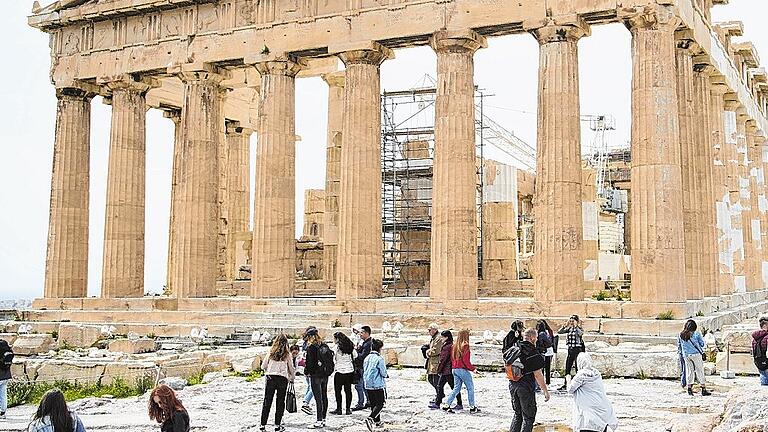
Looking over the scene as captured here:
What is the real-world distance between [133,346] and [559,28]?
15.5m

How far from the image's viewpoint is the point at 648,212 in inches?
978

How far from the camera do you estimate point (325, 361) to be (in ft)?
47.9

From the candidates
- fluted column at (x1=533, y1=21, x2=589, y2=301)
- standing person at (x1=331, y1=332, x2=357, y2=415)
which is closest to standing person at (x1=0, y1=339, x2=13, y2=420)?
standing person at (x1=331, y1=332, x2=357, y2=415)

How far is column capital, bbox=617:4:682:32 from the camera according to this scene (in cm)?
2484

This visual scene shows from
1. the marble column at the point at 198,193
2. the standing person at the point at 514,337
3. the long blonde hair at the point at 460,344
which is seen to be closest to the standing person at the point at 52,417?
the standing person at the point at 514,337

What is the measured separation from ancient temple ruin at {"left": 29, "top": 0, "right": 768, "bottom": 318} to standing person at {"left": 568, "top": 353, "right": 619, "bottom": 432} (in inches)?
572

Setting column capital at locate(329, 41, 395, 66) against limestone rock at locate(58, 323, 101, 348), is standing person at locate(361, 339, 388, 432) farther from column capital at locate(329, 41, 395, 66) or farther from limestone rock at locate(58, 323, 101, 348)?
column capital at locate(329, 41, 395, 66)

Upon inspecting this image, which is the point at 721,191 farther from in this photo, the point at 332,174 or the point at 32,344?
the point at 32,344

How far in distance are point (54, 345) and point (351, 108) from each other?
1211 cm

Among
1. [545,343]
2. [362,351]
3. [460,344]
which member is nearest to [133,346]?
[362,351]

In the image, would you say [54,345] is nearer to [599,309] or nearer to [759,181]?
[599,309]

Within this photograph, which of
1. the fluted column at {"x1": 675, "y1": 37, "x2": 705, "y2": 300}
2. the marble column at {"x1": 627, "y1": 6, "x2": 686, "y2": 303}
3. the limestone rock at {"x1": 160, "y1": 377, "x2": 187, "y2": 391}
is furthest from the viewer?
the fluted column at {"x1": 675, "y1": 37, "x2": 705, "y2": 300}

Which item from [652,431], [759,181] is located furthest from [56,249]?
[759,181]

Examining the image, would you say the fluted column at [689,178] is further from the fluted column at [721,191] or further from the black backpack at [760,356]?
the black backpack at [760,356]
